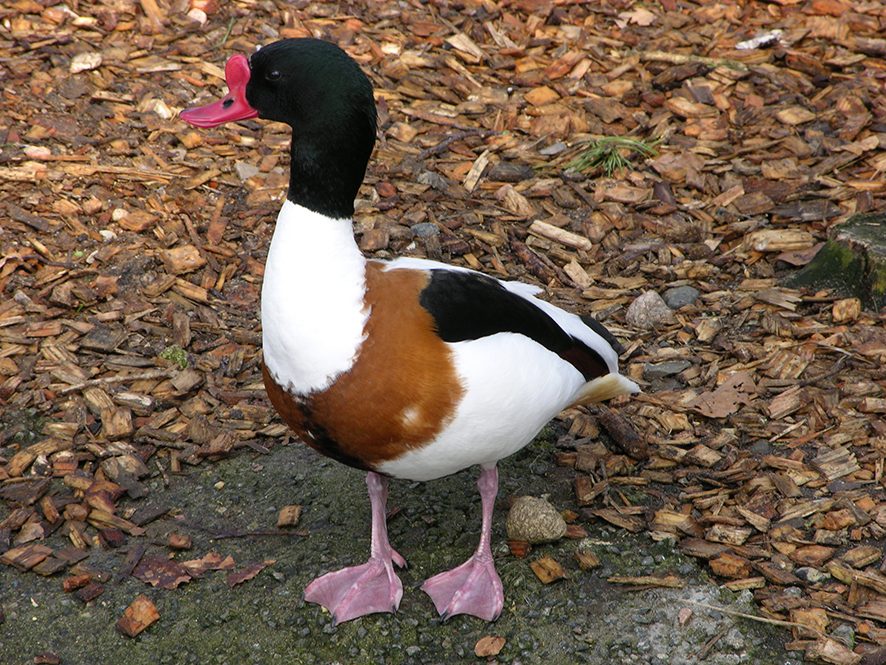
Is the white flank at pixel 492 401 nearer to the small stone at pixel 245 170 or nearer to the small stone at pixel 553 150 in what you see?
the small stone at pixel 245 170

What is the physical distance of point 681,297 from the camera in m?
4.54

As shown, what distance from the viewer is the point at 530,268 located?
476 centimetres

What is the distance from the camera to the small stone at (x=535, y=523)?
3346 mm

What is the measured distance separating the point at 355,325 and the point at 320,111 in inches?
26.1

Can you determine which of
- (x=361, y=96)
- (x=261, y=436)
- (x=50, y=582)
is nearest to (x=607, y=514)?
(x=261, y=436)

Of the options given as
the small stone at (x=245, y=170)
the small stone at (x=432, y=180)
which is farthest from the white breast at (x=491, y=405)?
the small stone at (x=245, y=170)

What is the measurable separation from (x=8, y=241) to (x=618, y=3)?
15.1 ft

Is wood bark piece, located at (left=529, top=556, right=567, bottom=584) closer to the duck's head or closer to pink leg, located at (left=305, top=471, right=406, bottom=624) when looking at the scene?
pink leg, located at (left=305, top=471, right=406, bottom=624)

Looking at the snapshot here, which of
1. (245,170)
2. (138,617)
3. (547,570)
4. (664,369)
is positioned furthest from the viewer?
(245,170)

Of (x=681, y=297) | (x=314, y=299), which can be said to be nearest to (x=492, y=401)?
(x=314, y=299)

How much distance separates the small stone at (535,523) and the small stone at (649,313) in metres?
1.40

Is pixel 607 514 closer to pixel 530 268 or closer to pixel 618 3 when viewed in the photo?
pixel 530 268

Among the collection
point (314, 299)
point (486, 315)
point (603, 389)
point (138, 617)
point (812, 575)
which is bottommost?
point (138, 617)

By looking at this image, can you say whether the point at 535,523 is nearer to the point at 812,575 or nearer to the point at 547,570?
the point at 547,570
